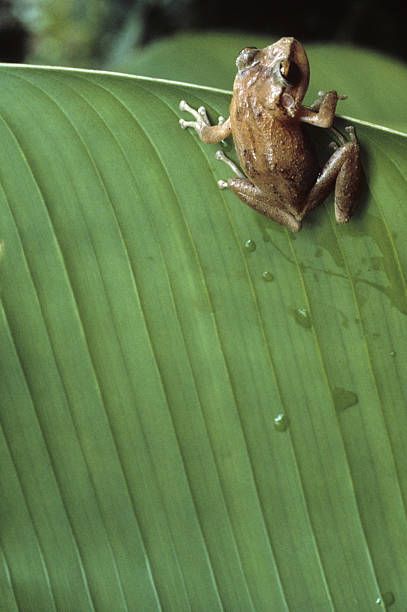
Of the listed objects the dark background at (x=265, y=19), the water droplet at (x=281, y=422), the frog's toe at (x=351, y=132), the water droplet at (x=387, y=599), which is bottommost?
the water droplet at (x=387, y=599)

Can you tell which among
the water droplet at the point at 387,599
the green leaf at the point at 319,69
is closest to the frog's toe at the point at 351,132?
the green leaf at the point at 319,69

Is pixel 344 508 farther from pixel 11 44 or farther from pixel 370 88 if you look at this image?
pixel 11 44

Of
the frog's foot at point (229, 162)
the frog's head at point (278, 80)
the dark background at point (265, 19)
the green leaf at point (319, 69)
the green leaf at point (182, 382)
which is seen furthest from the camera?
the dark background at point (265, 19)

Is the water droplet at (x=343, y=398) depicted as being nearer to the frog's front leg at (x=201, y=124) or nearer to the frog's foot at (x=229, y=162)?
the frog's foot at (x=229, y=162)

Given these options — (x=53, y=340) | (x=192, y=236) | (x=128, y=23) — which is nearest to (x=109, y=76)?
(x=192, y=236)

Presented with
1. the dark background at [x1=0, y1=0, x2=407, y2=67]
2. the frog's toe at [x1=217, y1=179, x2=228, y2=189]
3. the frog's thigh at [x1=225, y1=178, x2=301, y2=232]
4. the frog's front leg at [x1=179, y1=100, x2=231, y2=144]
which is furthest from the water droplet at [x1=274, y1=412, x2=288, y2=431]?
the dark background at [x1=0, y1=0, x2=407, y2=67]

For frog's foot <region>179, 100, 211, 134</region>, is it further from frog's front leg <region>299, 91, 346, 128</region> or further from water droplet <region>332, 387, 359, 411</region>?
water droplet <region>332, 387, 359, 411</region>

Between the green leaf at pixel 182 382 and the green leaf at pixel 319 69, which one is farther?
the green leaf at pixel 319 69
